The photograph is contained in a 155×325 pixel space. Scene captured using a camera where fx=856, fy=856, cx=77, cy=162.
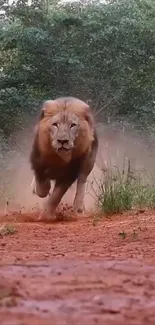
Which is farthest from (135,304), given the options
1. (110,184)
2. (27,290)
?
(110,184)

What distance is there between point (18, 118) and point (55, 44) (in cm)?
192

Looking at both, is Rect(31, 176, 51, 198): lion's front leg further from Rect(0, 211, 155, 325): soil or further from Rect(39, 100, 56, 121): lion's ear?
Rect(0, 211, 155, 325): soil

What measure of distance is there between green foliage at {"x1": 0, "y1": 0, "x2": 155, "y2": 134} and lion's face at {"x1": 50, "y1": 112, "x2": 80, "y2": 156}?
28.3 feet

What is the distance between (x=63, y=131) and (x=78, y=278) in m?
5.89

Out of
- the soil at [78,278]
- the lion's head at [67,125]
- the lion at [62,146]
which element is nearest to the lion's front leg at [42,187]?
the lion at [62,146]

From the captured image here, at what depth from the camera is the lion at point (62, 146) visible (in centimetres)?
978

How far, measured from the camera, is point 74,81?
19.0 m

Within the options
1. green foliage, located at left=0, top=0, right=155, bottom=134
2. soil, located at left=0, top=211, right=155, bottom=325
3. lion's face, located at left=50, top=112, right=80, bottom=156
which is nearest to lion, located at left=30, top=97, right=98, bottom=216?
lion's face, located at left=50, top=112, right=80, bottom=156

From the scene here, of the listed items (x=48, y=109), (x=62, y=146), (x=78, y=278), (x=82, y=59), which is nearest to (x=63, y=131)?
(x=62, y=146)

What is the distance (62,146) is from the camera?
381 inches

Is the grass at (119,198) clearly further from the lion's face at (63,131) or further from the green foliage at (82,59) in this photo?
the green foliage at (82,59)

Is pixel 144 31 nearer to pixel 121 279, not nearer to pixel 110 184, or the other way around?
pixel 110 184

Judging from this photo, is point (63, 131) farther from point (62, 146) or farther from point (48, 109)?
point (48, 109)

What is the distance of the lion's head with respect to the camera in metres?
9.71
